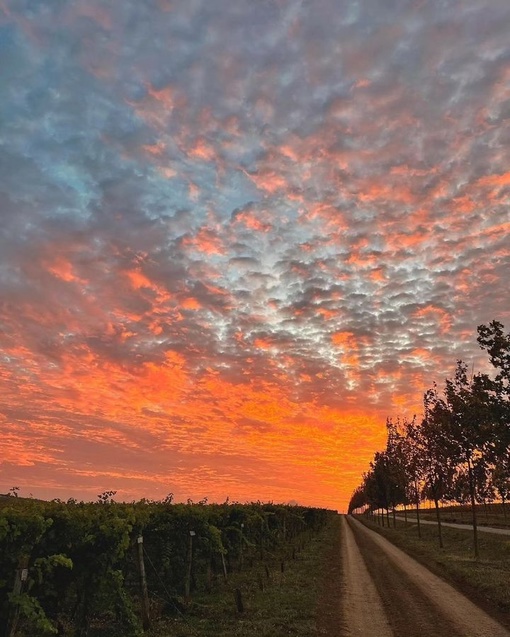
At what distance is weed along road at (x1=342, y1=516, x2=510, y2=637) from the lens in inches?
553

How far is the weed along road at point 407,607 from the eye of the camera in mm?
14055

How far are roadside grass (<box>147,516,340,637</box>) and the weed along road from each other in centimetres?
123

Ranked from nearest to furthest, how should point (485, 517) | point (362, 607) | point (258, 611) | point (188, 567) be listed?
point (258, 611) → point (362, 607) → point (188, 567) → point (485, 517)

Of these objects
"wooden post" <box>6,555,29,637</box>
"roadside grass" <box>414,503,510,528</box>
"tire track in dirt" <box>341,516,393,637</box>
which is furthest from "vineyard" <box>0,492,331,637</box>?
"roadside grass" <box>414,503,510,528</box>

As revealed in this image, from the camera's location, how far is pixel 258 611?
53.8 feet

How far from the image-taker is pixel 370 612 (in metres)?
16.2

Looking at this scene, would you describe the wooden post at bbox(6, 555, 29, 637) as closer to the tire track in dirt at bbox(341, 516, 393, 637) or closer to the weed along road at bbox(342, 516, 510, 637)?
the tire track in dirt at bbox(341, 516, 393, 637)

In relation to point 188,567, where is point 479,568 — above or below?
below

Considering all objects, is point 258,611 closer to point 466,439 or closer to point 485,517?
point 466,439

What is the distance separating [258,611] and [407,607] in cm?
514

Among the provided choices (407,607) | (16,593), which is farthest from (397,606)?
(16,593)

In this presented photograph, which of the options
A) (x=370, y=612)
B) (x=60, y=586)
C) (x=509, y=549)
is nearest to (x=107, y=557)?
(x=60, y=586)

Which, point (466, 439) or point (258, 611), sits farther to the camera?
point (466, 439)

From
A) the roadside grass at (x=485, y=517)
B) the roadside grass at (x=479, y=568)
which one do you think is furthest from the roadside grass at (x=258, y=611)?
the roadside grass at (x=485, y=517)
